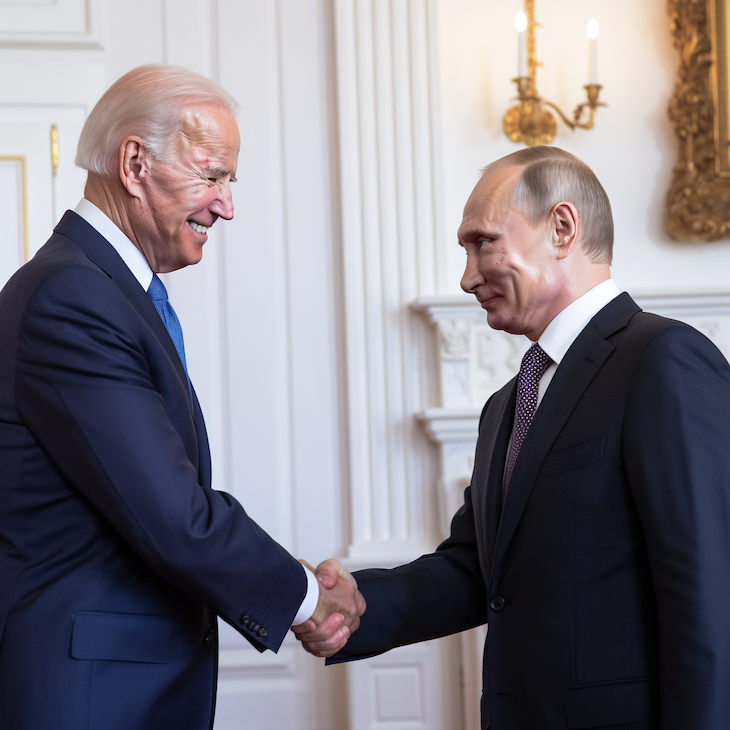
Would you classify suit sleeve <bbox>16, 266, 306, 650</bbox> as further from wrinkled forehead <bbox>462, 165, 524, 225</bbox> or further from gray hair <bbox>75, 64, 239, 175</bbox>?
wrinkled forehead <bbox>462, 165, 524, 225</bbox>

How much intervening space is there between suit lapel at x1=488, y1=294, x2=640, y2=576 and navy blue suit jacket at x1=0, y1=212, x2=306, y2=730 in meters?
0.45

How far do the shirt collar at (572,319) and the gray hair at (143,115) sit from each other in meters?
0.81

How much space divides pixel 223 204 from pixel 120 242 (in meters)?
0.25

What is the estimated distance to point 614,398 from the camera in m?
1.50

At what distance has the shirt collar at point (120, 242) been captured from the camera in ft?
5.51

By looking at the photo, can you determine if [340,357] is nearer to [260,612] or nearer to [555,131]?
[555,131]

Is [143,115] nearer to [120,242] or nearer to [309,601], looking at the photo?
[120,242]

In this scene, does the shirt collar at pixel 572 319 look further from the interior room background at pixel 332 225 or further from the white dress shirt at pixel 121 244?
the interior room background at pixel 332 225

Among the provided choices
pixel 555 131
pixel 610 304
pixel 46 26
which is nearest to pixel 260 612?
pixel 610 304

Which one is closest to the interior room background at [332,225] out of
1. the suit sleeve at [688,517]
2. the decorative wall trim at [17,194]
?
the decorative wall trim at [17,194]

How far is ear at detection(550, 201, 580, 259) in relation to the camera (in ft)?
5.71

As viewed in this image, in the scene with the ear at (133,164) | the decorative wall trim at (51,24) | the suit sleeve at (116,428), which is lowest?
the suit sleeve at (116,428)

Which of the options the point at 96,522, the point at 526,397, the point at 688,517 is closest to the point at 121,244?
the point at 96,522

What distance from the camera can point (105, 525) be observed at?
1507 millimetres
